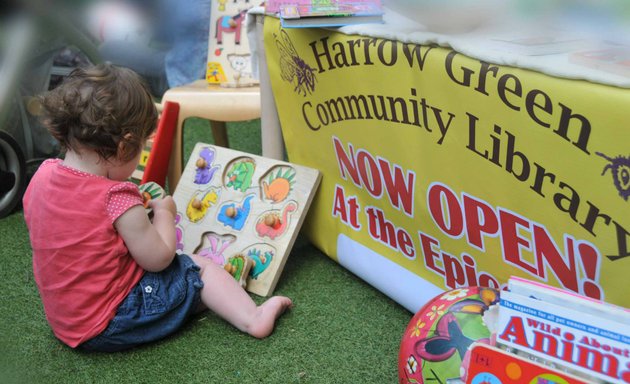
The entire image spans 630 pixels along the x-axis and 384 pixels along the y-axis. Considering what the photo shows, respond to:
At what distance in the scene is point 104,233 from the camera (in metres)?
1.07

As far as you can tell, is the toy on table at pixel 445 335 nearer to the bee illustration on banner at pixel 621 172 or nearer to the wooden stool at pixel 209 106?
the bee illustration on banner at pixel 621 172

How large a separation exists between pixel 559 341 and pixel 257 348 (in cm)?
65

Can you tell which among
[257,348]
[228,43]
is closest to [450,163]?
[257,348]

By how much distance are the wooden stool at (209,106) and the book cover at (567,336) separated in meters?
1.16

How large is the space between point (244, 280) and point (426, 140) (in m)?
0.55

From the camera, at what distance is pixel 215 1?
2.03 m

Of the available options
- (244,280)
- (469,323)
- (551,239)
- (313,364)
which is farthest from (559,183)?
(244,280)

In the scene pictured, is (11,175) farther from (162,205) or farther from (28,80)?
(162,205)

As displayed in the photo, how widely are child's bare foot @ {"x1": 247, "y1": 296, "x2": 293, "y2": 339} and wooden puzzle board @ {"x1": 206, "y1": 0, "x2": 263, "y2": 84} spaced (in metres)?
0.93

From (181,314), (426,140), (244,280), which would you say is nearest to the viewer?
(426,140)

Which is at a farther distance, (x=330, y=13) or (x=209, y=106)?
(x=209, y=106)

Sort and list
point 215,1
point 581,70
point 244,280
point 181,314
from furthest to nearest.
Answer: point 215,1 → point 244,280 → point 181,314 → point 581,70

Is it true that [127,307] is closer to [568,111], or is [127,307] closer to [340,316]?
[340,316]

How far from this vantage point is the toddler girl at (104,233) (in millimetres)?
1041
